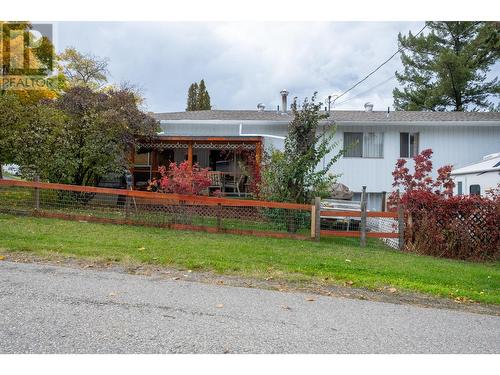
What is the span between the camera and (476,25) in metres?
26.5

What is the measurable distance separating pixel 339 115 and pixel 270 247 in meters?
11.1

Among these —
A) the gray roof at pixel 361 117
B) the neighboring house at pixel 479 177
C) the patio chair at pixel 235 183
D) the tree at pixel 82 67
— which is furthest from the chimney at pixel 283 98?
the tree at pixel 82 67

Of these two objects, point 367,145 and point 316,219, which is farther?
point 367,145

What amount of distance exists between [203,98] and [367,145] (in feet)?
85.6

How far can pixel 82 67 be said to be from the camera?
2880 cm

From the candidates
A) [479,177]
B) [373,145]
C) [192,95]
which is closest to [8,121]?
[373,145]

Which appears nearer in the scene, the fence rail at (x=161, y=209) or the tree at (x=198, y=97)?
the fence rail at (x=161, y=209)

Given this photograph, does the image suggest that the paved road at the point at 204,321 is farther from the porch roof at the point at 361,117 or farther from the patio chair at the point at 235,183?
the porch roof at the point at 361,117

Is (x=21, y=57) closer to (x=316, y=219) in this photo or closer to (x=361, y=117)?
(x=361, y=117)

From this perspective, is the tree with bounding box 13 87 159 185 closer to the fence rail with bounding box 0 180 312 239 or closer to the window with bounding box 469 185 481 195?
the fence rail with bounding box 0 180 312 239

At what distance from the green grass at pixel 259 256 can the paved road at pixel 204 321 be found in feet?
3.41

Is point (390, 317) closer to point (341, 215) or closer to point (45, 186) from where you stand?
point (341, 215)

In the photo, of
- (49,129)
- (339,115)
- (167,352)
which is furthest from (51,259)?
(339,115)

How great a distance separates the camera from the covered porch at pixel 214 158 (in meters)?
15.4
